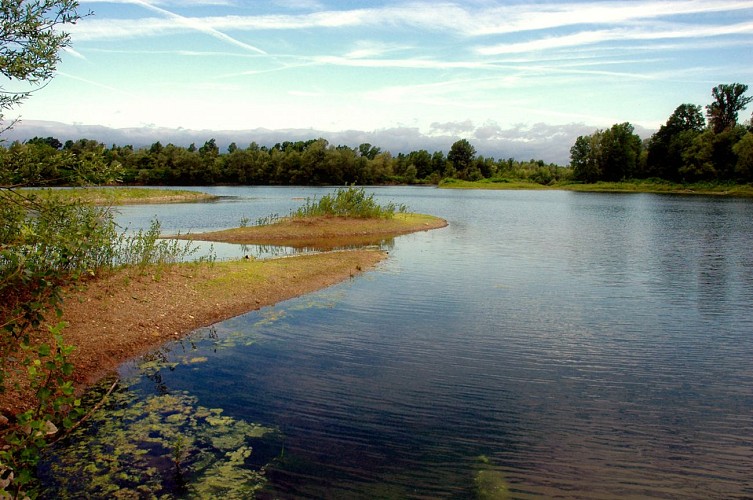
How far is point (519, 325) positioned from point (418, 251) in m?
16.3

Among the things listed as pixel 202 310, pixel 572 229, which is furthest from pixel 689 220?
pixel 202 310

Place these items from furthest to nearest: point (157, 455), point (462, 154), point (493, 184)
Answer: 1. point (462, 154)
2. point (493, 184)
3. point (157, 455)

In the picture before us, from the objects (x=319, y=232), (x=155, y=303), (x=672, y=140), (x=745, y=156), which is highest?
(x=672, y=140)

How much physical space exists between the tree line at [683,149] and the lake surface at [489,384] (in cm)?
10179

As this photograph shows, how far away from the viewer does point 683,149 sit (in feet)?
412

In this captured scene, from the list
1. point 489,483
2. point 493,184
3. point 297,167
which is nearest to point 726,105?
point 493,184

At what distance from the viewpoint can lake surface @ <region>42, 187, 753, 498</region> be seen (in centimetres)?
852

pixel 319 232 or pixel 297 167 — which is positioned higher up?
pixel 297 167

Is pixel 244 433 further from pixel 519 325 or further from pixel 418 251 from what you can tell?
pixel 418 251

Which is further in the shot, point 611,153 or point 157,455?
point 611,153

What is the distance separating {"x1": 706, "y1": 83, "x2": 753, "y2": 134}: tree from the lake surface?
127 meters

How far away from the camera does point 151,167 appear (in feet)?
535

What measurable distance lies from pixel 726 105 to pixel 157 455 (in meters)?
153

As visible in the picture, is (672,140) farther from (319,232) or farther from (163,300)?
(163,300)
